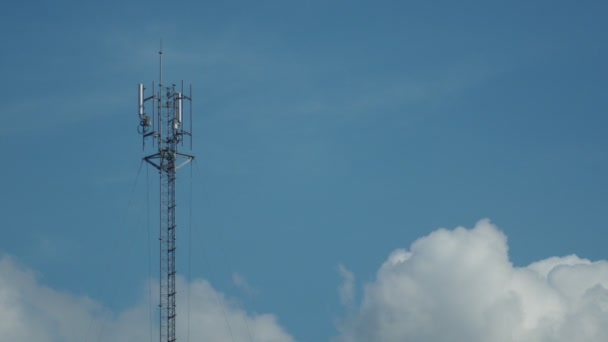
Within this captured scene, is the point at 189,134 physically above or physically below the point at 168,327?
above

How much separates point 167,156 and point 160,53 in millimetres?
11587

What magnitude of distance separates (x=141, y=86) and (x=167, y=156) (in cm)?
785

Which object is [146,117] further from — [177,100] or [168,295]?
[168,295]

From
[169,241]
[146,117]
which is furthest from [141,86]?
[169,241]

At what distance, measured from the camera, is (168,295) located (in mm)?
166500

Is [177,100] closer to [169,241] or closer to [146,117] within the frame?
[146,117]

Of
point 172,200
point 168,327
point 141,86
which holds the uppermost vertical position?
point 141,86

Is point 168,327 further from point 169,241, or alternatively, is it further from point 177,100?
point 177,100

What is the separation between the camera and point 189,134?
170625 mm

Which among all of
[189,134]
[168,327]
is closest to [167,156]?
[189,134]

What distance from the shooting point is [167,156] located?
16875 cm

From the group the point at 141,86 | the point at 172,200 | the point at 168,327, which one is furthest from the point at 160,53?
the point at 168,327

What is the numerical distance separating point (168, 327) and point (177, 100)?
74.2 feet

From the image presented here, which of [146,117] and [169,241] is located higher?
[146,117]
